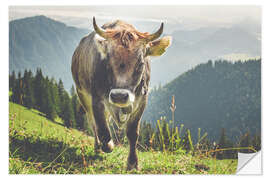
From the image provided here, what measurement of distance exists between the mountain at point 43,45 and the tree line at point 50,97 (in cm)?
11

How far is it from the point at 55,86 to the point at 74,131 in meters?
0.71

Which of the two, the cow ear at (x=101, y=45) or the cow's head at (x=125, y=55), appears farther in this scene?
the cow ear at (x=101, y=45)

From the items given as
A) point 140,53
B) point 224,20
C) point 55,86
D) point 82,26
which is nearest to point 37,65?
point 55,86

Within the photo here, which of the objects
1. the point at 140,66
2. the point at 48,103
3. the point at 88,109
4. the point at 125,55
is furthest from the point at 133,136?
the point at 48,103

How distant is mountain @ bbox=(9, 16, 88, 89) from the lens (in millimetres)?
4684

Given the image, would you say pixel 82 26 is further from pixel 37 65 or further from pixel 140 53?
pixel 140 53

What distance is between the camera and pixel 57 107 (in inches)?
189

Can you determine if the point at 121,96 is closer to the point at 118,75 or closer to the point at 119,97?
the point at 119,97

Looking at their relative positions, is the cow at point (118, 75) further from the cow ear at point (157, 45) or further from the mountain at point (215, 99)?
the mountain at point (215, 99)

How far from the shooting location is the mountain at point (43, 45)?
4.68 meters

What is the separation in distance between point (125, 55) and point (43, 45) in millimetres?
1876

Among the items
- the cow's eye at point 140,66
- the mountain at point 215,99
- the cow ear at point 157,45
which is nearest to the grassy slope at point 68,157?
the mountain at point 215,99

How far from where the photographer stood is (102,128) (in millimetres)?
3896

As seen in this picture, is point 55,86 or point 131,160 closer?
point 131,160
